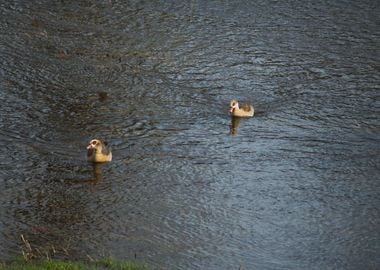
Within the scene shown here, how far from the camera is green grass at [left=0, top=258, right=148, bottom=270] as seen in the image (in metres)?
10.5

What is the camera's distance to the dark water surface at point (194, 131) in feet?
40.3

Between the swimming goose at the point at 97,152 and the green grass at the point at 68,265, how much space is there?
10.5ft

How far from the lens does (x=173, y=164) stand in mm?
14617

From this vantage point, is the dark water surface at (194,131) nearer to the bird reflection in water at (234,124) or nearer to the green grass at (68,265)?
the bird reflection in water at (234,124)

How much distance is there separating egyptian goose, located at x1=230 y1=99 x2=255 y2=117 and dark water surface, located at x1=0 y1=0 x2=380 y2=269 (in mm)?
201

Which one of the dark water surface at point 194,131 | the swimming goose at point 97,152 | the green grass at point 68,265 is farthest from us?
the swimming goose at point 97,152

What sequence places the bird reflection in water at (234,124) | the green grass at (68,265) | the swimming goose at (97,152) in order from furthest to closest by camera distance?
the bird reflection in water at (234,124) → the swimming goose at (97,152) → the green grass at (68,265)

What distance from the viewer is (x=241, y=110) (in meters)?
16.2

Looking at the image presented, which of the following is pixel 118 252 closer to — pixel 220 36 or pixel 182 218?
pixel 182 218

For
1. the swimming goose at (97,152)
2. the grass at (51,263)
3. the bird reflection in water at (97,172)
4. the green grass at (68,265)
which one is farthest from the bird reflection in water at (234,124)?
the green grass at (68,265)

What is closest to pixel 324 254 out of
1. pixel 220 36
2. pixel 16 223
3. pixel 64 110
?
pixel 16 223

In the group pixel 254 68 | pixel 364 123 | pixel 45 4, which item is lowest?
pixel 364 123

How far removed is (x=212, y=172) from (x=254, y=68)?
4.94m

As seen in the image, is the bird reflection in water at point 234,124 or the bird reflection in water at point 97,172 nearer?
the bird reflection in water at point 97,172
